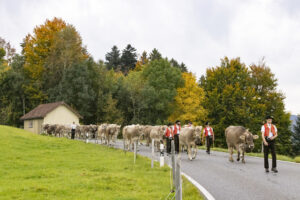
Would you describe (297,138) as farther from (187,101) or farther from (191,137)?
(191,137)

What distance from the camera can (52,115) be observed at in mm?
48344

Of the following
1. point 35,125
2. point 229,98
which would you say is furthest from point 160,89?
point 35,125

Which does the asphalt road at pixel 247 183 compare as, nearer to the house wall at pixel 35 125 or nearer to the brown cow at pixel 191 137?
the brown cow at pixel 191 137

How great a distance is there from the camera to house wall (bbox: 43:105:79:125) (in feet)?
158

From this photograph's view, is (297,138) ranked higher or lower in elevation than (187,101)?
lower

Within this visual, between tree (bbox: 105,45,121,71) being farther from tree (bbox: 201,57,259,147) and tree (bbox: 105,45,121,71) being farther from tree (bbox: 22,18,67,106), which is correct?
tree (bbox: 201,57,259,147)

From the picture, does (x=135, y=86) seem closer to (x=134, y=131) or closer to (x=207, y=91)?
(x=207, y=91)

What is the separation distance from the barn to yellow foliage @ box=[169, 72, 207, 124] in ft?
56.6

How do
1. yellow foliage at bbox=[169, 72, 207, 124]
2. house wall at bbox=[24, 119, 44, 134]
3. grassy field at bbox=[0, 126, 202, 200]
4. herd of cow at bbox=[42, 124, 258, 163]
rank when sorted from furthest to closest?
1. yellow foliage at bbox=[169, 72, 207, 124]
2. house wall at bbox=[24, 119, 44, 134]
3. herd of cow at bbox=[42, 124, 258, 163]
4. grassy field at bbox=[0, 126, 202, 200]

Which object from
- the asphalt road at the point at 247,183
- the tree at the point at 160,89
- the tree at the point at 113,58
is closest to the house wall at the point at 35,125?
the tree at the point at 160,89

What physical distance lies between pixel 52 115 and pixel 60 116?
128 cm

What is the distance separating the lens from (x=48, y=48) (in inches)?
2371

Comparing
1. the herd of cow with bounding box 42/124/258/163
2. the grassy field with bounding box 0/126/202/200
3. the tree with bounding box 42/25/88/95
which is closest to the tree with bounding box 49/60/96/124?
the tree with bounding box 42/25/88/95

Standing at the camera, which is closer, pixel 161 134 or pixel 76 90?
pixel 161 134
